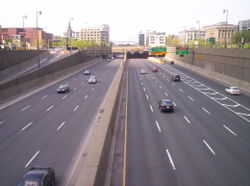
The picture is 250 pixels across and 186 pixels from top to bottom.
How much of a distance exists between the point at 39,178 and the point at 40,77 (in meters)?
41.9

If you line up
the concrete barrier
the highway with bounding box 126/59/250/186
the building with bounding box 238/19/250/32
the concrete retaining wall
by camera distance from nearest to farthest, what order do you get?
the concrete barrier, the highway with bounding box 126/59/250/186, the concrete retaining wall, the building with bounding box 238/19/250/32

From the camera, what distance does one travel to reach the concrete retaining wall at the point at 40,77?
3794 centimetres

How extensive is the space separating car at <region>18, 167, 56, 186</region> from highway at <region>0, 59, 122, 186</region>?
129 cm

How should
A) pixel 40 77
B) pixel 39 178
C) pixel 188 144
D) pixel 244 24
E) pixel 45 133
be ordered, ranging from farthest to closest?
pixel 244 24
pixel 40 77
pixel 45 133
pixel 188 144
pixel 39 178

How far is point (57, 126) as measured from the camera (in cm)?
2544

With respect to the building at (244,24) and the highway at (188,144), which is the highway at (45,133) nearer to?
the highway at (188,144)

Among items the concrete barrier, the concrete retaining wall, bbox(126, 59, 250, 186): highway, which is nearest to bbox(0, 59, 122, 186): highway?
the concrete barrier

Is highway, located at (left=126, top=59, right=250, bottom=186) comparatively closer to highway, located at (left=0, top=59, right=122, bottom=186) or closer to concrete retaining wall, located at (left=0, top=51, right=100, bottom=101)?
highway, located at (left=0, top=59, right=122, bottom=186)

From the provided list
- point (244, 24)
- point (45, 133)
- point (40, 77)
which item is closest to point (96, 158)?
point (45, 133)

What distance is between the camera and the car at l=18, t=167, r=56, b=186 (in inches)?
500

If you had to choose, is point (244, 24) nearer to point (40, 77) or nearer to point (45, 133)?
point (40, 77)

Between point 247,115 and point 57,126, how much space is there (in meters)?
20.6

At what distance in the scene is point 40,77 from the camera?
52.3 metres

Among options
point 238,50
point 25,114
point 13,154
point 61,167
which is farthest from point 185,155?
point 238,50
